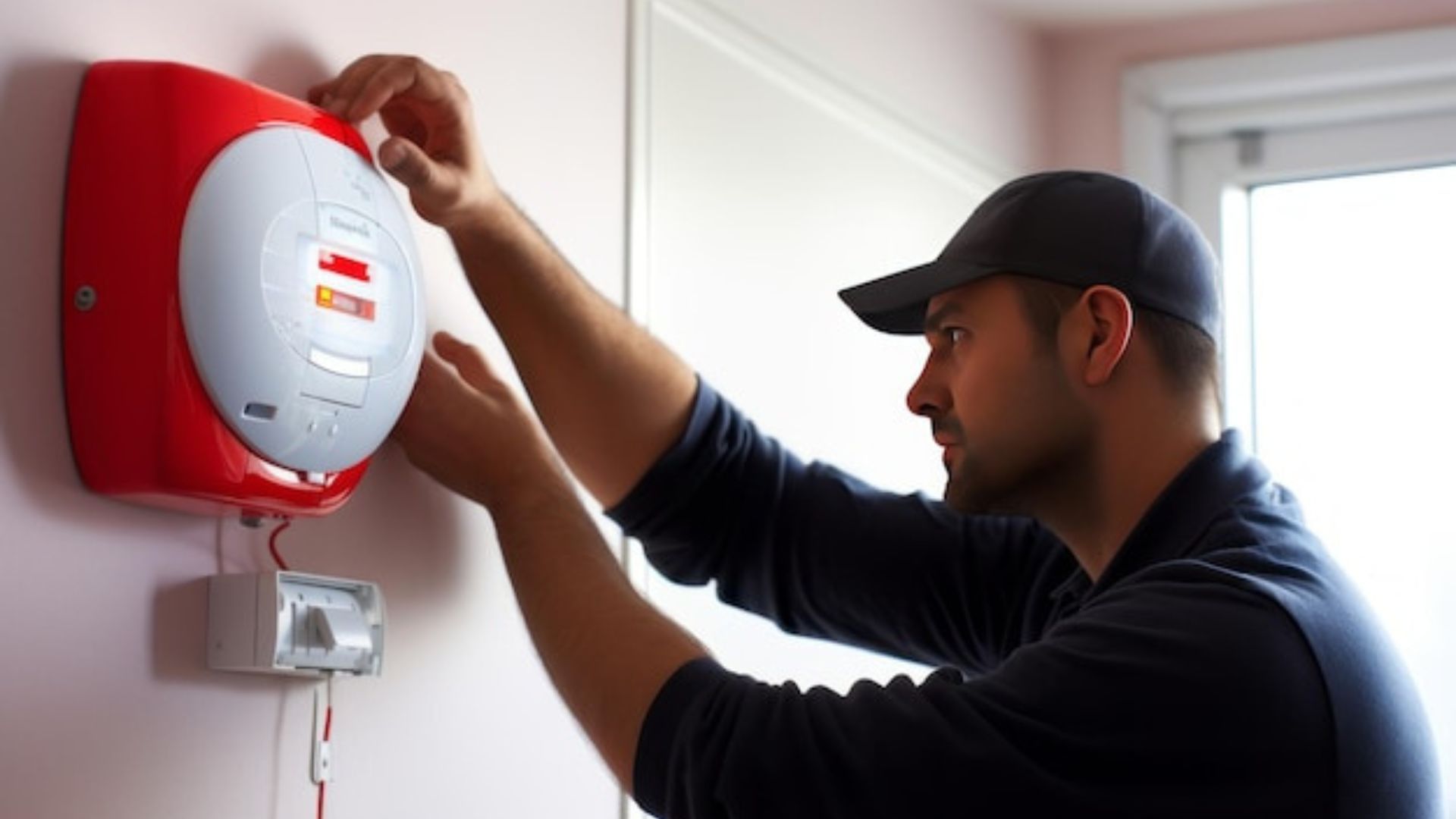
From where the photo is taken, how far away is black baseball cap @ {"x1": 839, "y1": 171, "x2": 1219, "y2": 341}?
69.2 inches

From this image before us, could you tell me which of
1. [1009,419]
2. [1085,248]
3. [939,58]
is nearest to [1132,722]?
[1009,419]

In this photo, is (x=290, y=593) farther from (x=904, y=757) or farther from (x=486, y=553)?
(x=904, y=757)

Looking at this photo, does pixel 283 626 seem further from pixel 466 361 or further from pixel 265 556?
pixel 466 361

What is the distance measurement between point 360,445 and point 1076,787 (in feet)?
1.89

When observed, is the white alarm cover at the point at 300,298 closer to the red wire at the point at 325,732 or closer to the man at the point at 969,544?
the man at the point at 969,544

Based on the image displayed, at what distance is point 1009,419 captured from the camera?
1746mm

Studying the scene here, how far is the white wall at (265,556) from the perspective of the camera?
4.72ft

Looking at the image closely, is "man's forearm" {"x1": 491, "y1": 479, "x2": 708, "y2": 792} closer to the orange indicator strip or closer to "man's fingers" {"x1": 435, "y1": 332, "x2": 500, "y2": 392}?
"man's fingers" {"x1": 435, "y1": 332, "x2": 500, "y2": 392}

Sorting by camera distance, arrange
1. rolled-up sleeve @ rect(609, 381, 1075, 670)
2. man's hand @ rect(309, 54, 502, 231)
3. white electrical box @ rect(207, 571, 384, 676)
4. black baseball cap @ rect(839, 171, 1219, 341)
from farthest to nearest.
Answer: rolled-up sleeve @ rect(609, 381, 1075, 670) → black baseball cap @ rect(839, 171, 1219, 341) → man's hand @ rect(309, 54, 502, 231) → white electrical box @ rect(207, 571, 384, 676)

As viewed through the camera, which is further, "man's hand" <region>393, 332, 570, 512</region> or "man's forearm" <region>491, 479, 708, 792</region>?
"man's hand" <region>393, 332, 570, 512</region>

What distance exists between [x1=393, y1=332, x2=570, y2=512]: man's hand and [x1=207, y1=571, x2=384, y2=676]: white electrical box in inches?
6.4

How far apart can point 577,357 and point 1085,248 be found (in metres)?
0.44

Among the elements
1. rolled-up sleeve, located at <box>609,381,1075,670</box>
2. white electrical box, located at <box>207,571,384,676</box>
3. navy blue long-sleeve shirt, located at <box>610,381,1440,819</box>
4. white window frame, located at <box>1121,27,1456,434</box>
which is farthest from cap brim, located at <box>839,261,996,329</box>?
white window frame, located at <box>1121,27,1456,434</box>

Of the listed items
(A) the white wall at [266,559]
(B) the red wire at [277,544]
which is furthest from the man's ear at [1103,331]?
(B) the red wire at [277,544]
